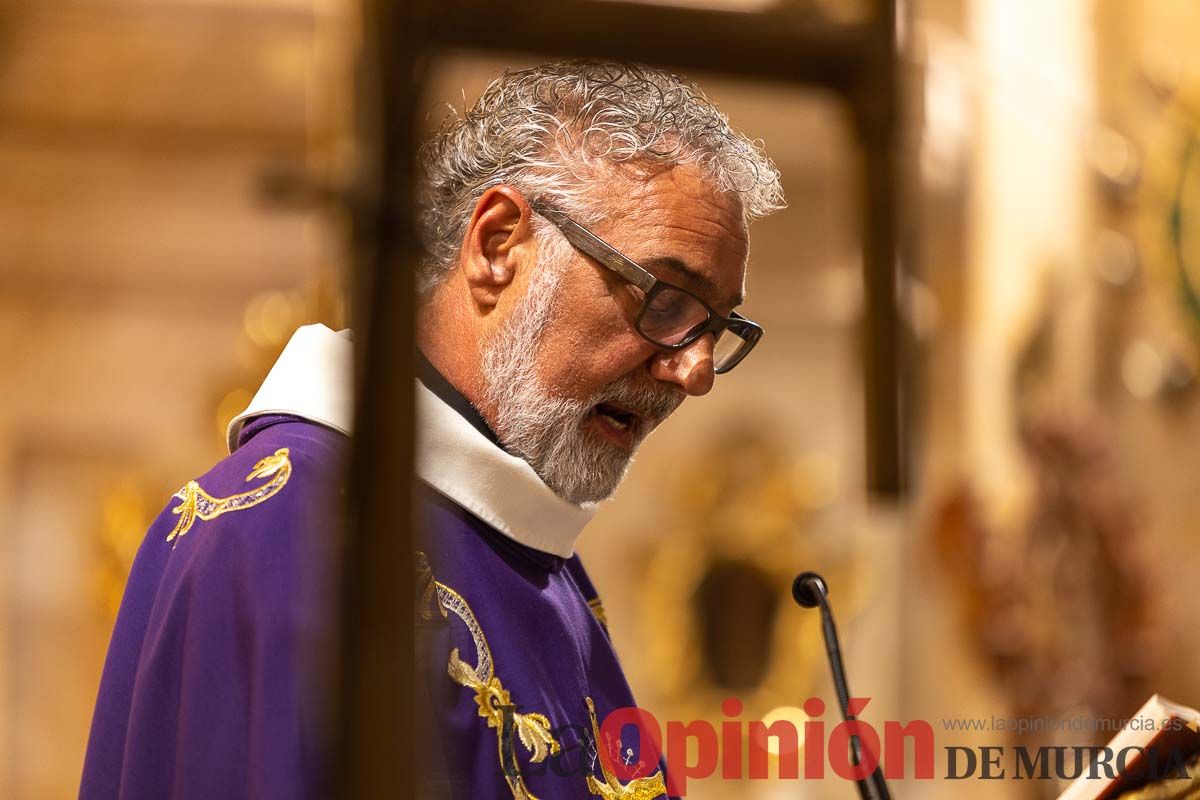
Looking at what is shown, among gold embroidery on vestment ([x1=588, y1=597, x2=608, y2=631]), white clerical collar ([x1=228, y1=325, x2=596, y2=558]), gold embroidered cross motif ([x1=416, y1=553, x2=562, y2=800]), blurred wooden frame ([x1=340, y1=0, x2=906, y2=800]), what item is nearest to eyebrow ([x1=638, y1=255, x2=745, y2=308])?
white clerical collar ([x1=228, y1=325, x2=596, y2=558])

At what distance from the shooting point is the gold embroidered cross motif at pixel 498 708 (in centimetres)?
164

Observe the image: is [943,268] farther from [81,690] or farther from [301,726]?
[301,726]

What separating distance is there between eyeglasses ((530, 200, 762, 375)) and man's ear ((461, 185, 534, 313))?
0.30ft

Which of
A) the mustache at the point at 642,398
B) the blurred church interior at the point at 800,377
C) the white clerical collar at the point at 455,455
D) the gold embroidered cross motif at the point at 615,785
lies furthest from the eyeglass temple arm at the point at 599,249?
the blurred church interior at the point at 800,377

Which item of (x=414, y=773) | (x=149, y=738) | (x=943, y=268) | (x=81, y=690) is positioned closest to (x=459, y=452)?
(x=149, y=738)

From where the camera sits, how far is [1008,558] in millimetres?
7133

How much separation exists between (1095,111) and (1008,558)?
7.68 ft

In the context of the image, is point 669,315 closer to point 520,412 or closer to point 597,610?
point 520,412

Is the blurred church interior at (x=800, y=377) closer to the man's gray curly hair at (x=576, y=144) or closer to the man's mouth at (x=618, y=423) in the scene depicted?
the man's gray curly hair at (x=576, y=144)

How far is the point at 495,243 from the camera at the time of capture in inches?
76.6

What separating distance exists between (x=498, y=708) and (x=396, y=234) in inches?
45.3

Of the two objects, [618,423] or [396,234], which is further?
[618,423]

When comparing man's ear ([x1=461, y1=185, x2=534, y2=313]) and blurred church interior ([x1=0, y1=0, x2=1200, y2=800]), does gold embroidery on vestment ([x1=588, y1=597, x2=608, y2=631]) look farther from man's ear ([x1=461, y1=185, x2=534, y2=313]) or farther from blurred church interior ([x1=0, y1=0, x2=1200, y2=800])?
blurred church interior ([x1=0, y1=0, x2=1200, y2=800])

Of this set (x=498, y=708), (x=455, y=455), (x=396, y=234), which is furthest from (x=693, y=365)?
(x=396, y=234)
